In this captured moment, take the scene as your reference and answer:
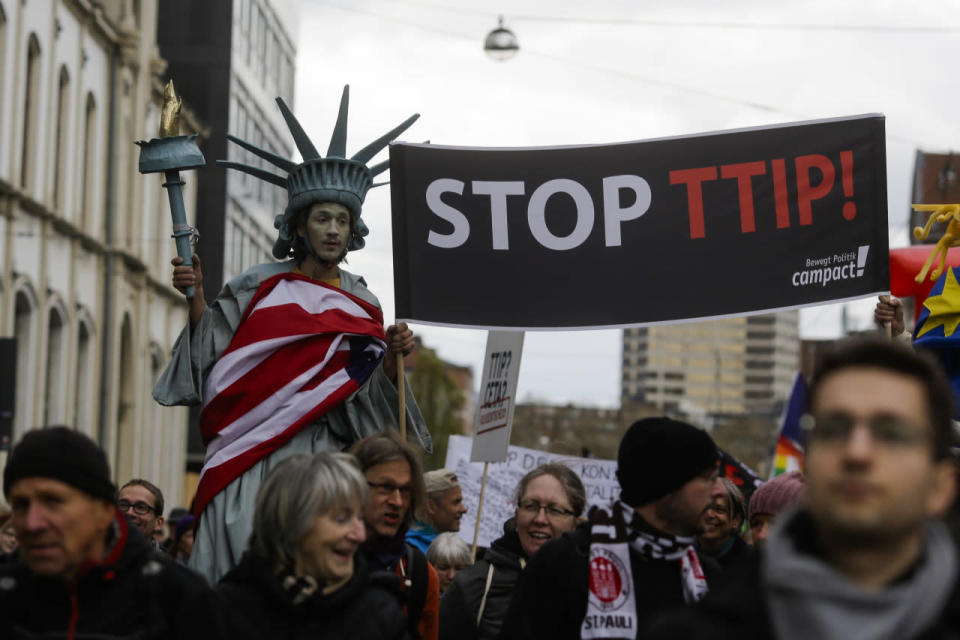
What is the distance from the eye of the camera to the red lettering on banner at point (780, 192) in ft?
25.3

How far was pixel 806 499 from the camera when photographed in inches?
120

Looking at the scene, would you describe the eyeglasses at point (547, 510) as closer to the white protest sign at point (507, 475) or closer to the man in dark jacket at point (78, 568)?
the man in dark jacket at point (78, 568)

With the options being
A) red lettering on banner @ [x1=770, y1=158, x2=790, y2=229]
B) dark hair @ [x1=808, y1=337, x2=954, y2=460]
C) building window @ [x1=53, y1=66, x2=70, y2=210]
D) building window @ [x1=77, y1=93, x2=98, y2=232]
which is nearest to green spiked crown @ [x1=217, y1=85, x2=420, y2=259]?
red lettering on banner @ [x1=770, y1=158, x2=790, y2=229]

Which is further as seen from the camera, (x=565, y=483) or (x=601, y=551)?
(x=565, y=483)

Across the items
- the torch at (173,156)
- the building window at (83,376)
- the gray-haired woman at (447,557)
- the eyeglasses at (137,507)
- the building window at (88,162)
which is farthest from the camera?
the building window at (83,376)

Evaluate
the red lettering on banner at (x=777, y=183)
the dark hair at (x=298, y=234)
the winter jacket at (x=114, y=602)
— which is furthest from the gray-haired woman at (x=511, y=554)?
the winter jacket at (x=114, y=602)

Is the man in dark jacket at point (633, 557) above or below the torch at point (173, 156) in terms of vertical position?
below

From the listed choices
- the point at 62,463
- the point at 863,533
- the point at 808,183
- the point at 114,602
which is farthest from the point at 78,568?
the point at 808,183

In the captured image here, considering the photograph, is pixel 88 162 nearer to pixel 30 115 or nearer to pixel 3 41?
pixel 30 115

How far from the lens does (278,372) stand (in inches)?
259

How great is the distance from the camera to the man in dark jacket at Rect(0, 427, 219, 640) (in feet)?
13.9

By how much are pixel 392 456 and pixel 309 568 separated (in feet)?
3.81

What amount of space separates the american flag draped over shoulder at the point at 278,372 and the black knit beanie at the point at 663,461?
1.81 meters

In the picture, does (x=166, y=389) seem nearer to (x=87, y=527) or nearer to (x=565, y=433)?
(x=87, y=527)
